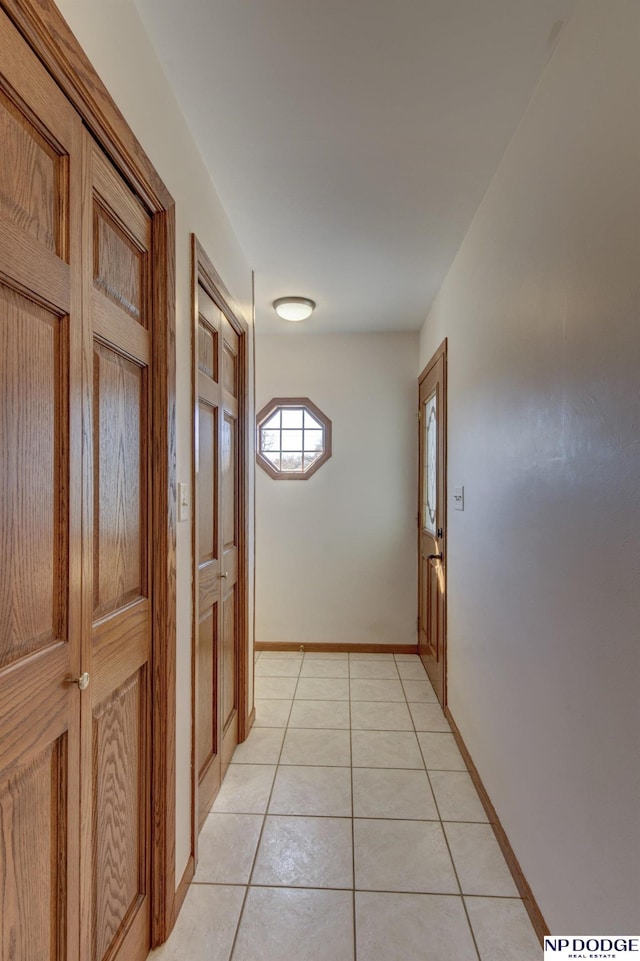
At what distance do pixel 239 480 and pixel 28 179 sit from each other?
1.80 meters

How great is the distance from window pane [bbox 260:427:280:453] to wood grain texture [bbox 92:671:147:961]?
112 inches

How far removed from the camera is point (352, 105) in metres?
1.61

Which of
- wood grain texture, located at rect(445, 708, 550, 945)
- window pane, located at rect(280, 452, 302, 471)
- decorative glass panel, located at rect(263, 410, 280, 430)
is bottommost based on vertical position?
wood grain texture, located at rect(445, 708, 550, 945)

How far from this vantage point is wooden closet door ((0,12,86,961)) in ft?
2.71

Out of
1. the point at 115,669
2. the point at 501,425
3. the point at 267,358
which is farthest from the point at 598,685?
the point at 267,358

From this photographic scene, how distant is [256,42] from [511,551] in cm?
172

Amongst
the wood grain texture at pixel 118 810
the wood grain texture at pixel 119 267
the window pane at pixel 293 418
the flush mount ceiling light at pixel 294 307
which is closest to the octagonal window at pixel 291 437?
the window pane at pixel 293 418

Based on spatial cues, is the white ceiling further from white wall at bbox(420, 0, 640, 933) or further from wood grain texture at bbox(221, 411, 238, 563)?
wood grain texture at bbox(221, 411, 238, 563)

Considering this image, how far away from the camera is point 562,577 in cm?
135

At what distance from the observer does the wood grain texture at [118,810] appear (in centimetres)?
115

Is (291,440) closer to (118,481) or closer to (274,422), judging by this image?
(274,422)

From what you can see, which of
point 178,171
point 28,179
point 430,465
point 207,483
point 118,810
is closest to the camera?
point 28,179

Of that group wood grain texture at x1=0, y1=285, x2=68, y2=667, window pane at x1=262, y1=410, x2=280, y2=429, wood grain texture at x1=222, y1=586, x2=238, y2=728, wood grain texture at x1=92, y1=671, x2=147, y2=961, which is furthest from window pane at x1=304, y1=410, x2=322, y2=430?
wood grain texture at x1=0, y1=285, x2=68, y2=667

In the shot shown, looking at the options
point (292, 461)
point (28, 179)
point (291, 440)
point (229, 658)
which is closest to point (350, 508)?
point (292, 461)
